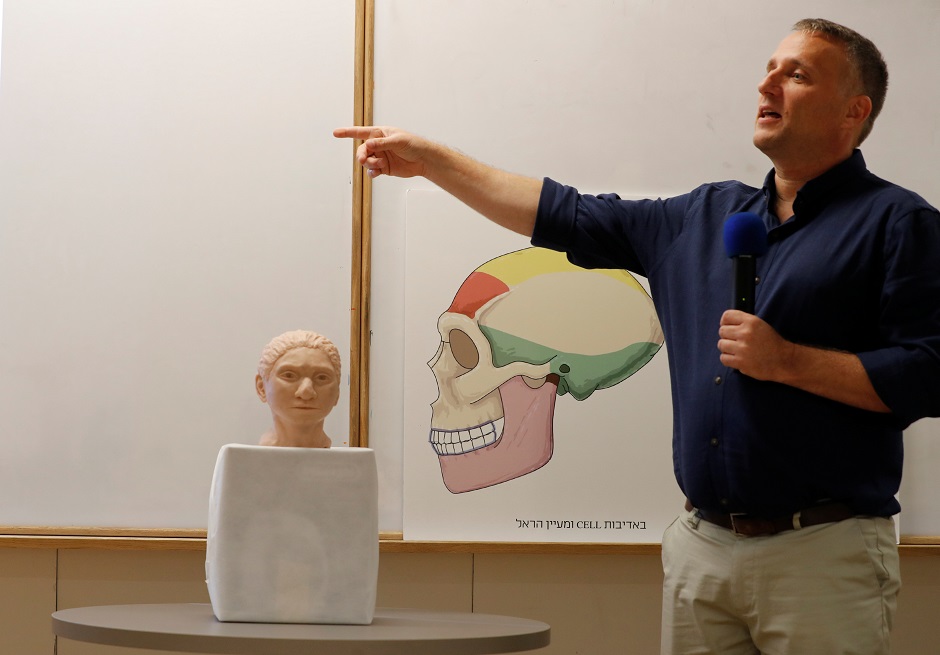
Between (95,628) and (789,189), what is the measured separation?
154cm

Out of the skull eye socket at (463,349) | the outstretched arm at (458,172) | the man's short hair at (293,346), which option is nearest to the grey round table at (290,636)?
the man's short hair at (293,346)

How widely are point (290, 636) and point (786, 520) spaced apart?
0.91m

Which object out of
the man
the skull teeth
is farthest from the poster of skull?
the man

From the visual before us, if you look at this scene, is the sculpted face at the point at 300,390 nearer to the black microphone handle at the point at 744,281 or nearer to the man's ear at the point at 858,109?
the black microphone handle at the point at 744,281

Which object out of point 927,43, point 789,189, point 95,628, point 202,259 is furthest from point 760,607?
point 927,43

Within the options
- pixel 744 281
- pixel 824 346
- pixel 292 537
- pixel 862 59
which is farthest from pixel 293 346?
Answer: pixel 862 59

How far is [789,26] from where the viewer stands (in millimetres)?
3400

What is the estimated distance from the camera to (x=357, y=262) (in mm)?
3203

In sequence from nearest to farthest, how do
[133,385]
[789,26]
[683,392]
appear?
[683,392], [133,385], [789,26]

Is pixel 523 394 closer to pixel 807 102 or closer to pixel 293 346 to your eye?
pixel 293 346

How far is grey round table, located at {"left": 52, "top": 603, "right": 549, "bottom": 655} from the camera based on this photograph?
4.93 ft

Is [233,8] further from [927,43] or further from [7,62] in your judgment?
[927,43]

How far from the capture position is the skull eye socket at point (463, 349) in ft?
10.5

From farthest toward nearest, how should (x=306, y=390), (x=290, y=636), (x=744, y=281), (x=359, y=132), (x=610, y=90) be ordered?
(x=610, y=90) → (x=359, y=132) → (x=306, y=390) → (x=744, y=281) → (x=290, y=636)
